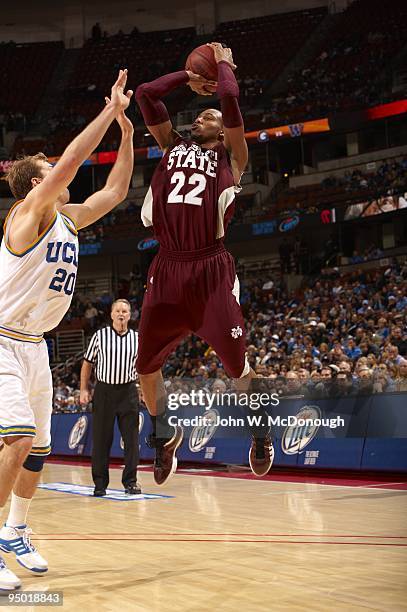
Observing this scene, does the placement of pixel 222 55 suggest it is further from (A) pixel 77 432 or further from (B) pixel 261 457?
(A) pixel 77 432

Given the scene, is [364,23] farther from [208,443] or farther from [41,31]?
[208,443]

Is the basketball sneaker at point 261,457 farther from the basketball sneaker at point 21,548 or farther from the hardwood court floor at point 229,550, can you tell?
the basketball sneaker at point 21,548

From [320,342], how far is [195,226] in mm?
13018

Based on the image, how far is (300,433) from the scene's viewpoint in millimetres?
11109

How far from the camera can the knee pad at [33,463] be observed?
16.6 feet

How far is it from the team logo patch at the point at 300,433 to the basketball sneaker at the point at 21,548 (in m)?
6.36

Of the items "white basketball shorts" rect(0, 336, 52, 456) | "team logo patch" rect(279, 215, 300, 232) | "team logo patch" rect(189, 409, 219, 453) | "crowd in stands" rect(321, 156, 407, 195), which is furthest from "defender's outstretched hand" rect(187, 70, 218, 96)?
"team logo patch" rect(279, 215, 300, 232)

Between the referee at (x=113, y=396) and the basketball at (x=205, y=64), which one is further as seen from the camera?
the referee at (x=113, y=396)

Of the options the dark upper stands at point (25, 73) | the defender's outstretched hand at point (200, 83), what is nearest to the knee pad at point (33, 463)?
the defender's outstretched hand at point (200, 83)

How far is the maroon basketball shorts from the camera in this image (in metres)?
4.92

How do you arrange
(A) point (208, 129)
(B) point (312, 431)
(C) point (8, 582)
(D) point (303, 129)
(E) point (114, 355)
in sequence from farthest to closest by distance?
(D) point (303, 129)
(B) point (312, 431)
(E) point (114, 355)
(A) point (208, 129)
(C) point (8, 582)

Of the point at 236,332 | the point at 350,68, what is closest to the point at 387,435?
the point at 236,332

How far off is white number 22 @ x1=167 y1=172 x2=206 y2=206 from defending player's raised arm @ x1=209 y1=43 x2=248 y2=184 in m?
0.29

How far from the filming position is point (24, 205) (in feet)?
15.1
